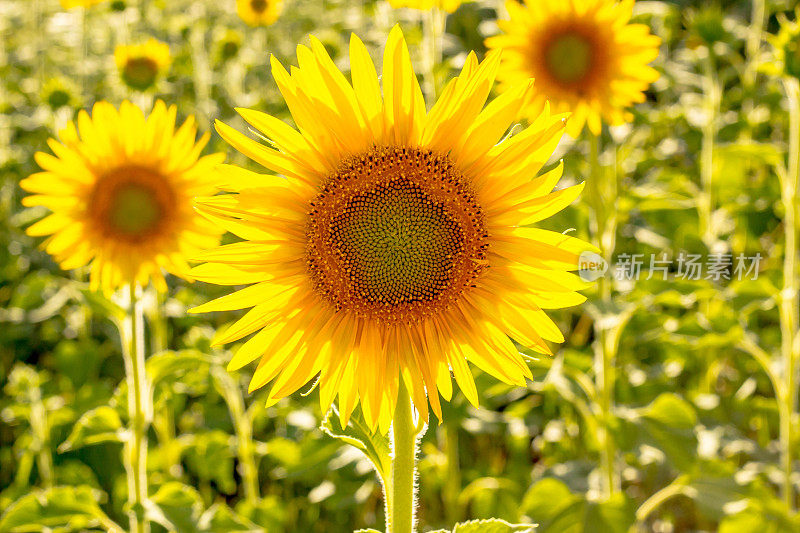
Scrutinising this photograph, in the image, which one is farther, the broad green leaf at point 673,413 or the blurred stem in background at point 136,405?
the broad green leaf at point 673,413

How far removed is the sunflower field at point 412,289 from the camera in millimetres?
1119

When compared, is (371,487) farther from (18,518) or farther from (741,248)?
(741,248)

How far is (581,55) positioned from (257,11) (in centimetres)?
281

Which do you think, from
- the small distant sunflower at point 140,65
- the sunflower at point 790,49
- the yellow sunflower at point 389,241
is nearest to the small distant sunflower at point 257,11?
the small distant sunflower at point 140,65

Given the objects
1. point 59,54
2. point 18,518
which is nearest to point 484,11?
point 59,54

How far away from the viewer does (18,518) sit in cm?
181

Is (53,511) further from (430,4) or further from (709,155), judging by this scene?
(709,155)

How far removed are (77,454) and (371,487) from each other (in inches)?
49.5

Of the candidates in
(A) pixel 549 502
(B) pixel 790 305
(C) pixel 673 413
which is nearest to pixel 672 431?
(C) pixel 673 413

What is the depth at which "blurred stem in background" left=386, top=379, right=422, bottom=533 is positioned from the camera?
3.63ft

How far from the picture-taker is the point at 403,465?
111cm

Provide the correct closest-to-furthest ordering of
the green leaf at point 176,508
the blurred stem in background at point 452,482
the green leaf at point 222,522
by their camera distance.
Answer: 1. the green leaf at point 176,508
2. the green leaf at point 222,522
3. the blurred stem in background at point 452,482

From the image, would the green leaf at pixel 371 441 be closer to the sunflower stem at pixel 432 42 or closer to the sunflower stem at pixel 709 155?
the sunflower stem at pixel 432 42

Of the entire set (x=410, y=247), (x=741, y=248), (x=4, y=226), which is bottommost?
(x=410, y=247)
